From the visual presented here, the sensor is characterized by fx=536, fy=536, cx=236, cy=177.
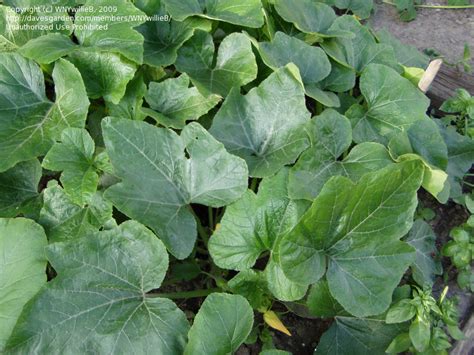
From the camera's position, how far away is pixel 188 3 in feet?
6.29

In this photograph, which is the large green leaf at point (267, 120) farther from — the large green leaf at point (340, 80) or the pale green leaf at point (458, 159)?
the pale green leaf at point (458, 159)

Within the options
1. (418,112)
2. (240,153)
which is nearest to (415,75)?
(418,112)

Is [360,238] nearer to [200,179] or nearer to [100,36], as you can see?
[200,179]

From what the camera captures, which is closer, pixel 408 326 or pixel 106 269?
pixel 106 269

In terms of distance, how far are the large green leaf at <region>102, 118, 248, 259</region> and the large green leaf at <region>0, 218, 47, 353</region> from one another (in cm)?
29

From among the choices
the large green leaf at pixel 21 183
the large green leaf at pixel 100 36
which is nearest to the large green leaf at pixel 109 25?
the large green leaf at pixel 100 36

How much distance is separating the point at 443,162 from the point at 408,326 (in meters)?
0.57

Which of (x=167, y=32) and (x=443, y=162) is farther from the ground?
(x=167, y=32)

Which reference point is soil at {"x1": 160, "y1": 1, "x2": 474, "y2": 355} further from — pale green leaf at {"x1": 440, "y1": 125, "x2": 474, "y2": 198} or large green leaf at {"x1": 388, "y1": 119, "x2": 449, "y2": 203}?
large green leaf at {"x1": 388, "y1": 119, "x2": 449, "y2": 203}

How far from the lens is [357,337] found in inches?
63.6

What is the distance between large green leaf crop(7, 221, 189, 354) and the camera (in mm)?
1361

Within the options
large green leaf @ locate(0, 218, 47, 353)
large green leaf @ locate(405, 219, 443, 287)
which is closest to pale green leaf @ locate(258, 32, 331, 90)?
large green leaf @ locate(405, 219, 443, 287)

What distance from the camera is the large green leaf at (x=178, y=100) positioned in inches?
71.0

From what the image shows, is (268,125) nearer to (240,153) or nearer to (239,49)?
(240,153)
